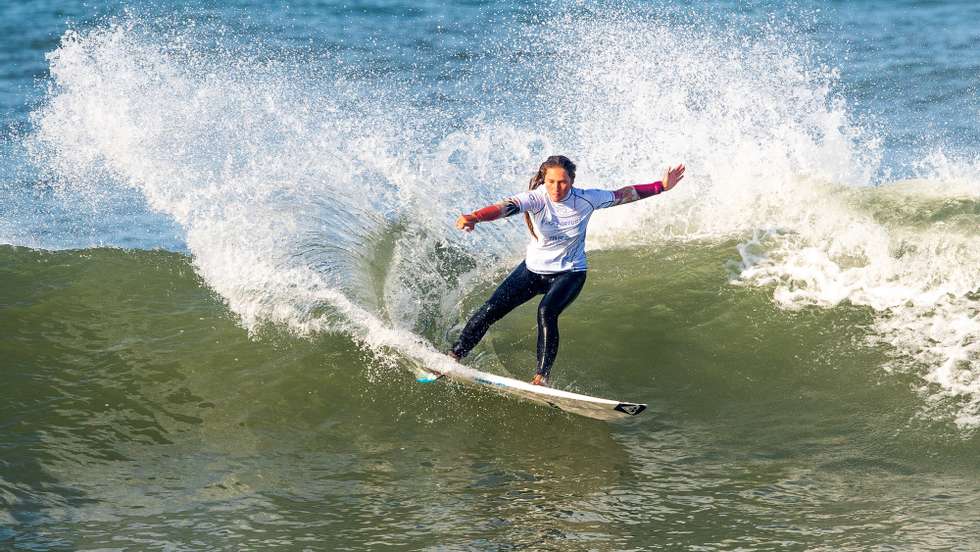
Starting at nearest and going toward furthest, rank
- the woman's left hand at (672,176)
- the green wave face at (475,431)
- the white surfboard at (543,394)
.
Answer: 1. the green wave face at (475,431)
2. the white surfboard at (543,394)
3. the woman's left hand at (672,176)

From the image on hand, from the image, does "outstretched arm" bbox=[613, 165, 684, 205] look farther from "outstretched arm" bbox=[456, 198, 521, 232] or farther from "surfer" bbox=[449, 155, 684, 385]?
"outstretched arm" bbox=[456, 198, 521, 232]

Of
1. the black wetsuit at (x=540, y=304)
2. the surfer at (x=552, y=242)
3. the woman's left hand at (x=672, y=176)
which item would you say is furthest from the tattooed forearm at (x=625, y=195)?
the black wetsuit at (x=540, y=304)

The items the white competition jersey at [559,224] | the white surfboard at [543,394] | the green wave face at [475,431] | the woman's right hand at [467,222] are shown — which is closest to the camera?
the green wave face at [475,431]

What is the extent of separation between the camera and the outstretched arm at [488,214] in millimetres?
6484

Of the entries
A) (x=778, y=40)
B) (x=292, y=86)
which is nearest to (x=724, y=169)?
(x=292, y=86)

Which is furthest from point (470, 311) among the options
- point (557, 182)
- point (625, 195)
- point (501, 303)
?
point (557, 182)

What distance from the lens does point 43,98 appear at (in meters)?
16.9

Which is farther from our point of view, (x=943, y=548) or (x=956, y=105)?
(x=956, y=105)

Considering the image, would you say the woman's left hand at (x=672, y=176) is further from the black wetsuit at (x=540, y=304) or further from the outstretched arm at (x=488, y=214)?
the outstretched arm at (x=488, y=214)

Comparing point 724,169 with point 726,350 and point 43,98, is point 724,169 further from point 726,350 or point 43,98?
point 43,98

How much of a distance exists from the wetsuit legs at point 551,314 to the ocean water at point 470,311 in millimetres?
349

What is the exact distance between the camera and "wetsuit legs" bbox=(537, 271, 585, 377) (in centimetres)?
707

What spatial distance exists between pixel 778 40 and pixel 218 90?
38.3 feet

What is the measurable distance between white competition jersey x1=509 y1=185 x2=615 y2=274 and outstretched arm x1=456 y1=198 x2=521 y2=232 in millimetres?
102
